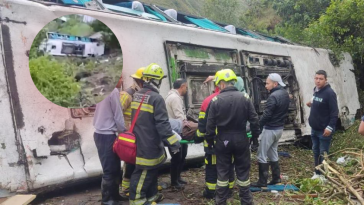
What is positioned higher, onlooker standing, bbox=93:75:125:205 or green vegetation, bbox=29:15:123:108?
green vegetation, bbox=29:15:123:108

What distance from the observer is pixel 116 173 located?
12.1 ft

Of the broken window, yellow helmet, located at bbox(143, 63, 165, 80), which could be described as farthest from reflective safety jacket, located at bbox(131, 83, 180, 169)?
the broken window

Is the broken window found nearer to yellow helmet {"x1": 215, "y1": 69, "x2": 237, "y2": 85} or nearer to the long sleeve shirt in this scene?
yellow helmet {"x1": 215, "y1": 69, "x2": 237, "y2": 85}

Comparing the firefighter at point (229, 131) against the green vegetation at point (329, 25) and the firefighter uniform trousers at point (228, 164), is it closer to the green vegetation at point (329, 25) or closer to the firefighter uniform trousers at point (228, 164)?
the firefighter uniform trousers at point (228, 164)

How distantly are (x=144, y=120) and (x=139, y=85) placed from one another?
0.58 metres

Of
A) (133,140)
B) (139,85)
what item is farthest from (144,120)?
(139,85)

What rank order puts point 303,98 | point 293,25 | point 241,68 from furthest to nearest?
1. point 293,25
2. point 303,98
3. point 241,68

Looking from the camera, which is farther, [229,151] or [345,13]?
[345,13]

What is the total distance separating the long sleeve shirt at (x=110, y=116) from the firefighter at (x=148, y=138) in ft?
0.60

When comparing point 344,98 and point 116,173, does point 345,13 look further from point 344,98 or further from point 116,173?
point 116,173

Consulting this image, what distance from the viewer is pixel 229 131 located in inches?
143

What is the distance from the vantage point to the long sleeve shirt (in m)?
3.57

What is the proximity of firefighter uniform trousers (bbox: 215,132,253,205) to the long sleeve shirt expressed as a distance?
1150mm

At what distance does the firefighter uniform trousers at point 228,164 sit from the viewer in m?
3.64
